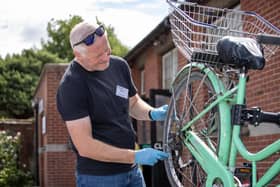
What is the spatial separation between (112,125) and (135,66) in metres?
11.0

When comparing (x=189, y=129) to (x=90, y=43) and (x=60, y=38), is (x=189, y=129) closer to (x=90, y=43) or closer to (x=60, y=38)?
(x=90, y=43)

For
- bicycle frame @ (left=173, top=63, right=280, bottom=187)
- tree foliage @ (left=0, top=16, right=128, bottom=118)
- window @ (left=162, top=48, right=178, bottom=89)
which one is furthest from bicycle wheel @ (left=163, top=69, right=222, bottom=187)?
tree foliage @ (left=0, top=16, right=128, bottom=118)

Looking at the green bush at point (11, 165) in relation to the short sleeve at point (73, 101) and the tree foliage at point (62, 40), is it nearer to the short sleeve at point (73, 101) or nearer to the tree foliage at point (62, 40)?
the short sleeve at point (73, 101)

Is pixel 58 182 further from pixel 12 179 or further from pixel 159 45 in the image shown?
pixel 159 45

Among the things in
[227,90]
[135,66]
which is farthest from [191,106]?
[135,66]

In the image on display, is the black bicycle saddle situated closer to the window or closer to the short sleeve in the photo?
the short sleeve

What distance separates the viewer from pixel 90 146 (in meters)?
3.18

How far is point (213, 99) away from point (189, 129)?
0.34m

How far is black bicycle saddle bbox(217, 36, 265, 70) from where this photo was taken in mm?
2623

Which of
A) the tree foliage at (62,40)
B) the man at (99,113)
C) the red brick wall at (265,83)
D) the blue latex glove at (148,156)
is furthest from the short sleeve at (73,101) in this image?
the tree foliage at (62,40)

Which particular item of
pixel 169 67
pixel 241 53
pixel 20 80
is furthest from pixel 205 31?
pixel 20 80

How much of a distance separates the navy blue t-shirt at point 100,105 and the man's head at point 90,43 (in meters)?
0.14

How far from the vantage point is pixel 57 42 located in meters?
40.7

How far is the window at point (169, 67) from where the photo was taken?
10875 mm
